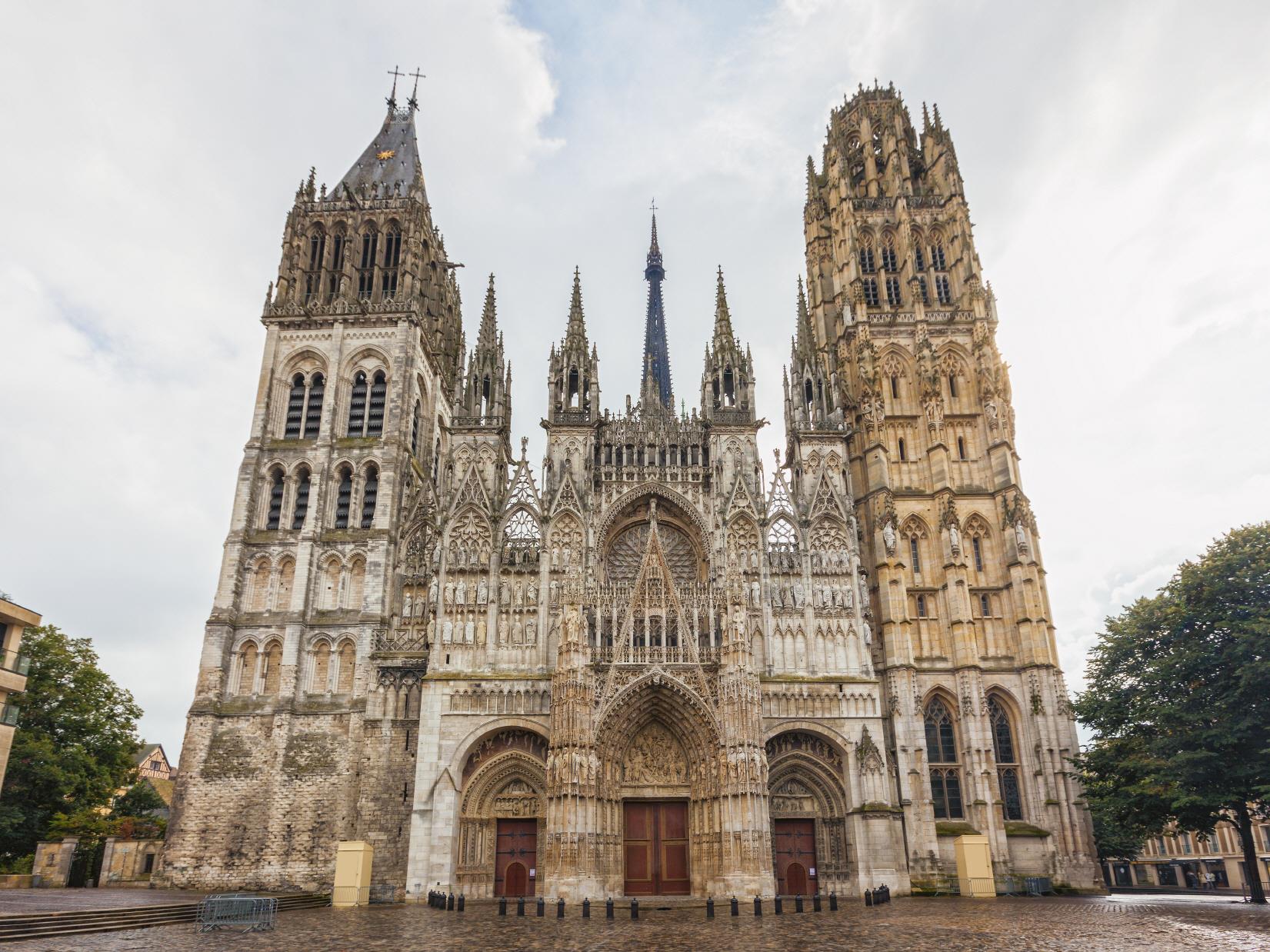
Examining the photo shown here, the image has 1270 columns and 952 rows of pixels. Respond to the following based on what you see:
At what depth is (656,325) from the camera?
7569 centimetres

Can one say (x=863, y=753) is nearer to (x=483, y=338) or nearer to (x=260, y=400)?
(x=483, y=338)

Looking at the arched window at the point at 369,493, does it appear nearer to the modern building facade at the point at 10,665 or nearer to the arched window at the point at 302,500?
the arched window at the point at 302,500

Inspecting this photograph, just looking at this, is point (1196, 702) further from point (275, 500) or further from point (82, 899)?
point (275, 500)

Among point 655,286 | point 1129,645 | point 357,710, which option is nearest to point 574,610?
point 357,710

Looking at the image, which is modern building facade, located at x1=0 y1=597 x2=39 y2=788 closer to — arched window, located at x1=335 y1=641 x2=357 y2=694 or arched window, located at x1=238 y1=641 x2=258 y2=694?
arched window, located at x1=238 y1=641 x2=258 y2=694

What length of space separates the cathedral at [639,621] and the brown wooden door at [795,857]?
0.30ft

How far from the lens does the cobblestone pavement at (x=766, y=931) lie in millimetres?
16828

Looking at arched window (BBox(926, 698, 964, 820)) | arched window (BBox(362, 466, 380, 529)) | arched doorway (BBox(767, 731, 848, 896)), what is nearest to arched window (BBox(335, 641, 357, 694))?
arched window (BBox(362, 466, 380, 529))

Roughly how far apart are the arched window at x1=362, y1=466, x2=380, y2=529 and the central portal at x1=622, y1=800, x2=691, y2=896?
1815 centimetres

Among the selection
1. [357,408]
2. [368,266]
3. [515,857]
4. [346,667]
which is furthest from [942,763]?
[368,266]

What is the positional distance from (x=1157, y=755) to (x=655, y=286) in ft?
196

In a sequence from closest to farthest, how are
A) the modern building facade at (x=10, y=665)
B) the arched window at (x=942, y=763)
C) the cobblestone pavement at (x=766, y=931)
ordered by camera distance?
the cobblestone pavement at (x=766, y=931) → the modern building facade at (x=10, y=665) → the arched window at (x=942, y=763)

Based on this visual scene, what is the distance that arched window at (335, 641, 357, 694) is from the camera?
1473 inches

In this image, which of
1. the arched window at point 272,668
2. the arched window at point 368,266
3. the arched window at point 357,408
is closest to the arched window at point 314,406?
the arched window at point 357,408
